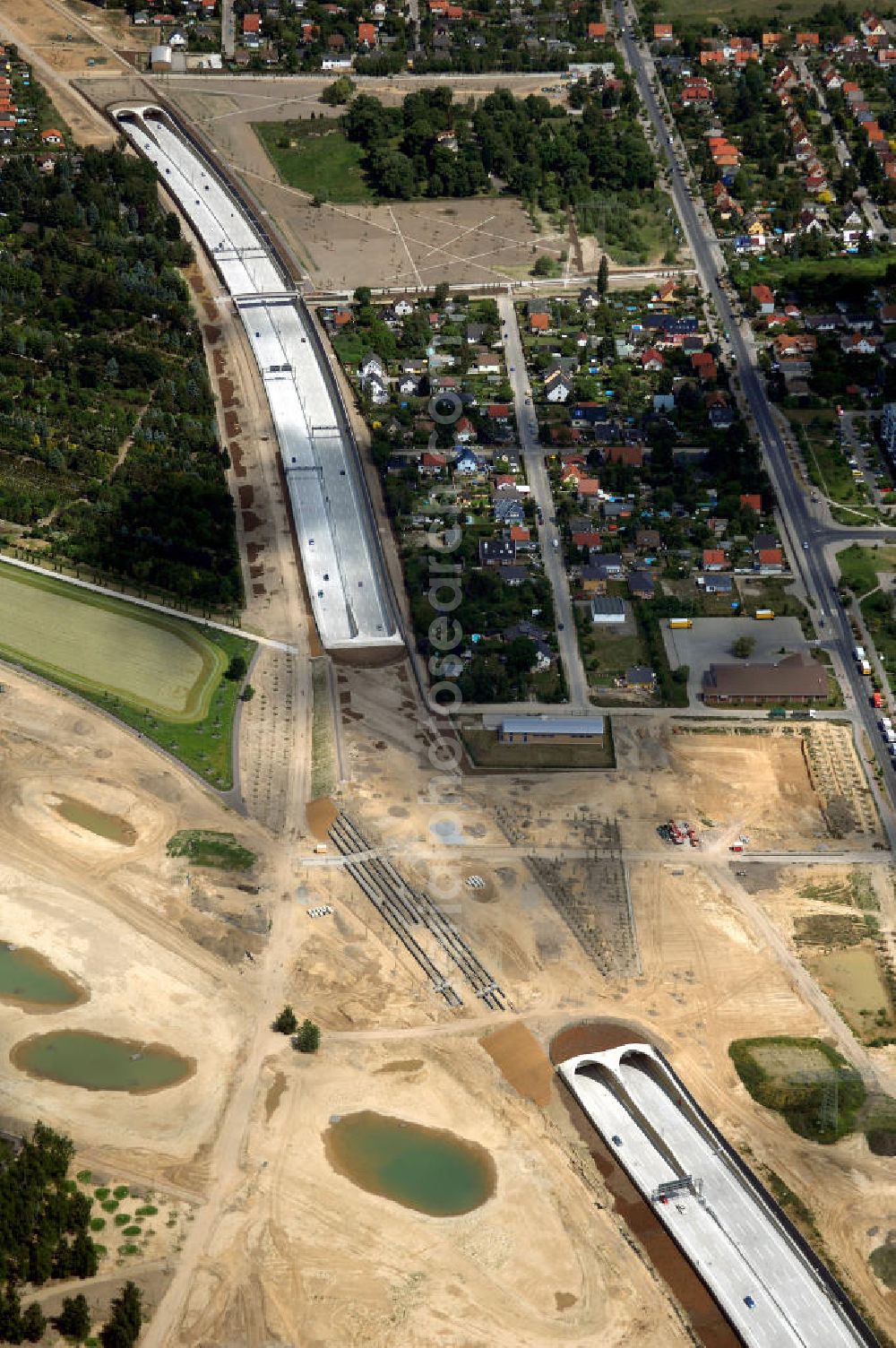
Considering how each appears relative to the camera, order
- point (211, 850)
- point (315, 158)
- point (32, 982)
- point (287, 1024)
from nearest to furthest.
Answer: point (287, 1024)
point (32, 982)
point (211, 850)
point (315, 158)

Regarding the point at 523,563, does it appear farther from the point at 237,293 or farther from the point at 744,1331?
the point at 744,1331

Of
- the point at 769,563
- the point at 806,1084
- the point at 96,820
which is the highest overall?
the point at 769,563

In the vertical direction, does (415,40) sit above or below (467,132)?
above

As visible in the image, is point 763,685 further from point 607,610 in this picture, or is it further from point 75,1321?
point 75,1321

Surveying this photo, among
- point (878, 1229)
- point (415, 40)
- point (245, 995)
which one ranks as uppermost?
point (415, 40)

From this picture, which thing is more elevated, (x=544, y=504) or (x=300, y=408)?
(x=300, y=408)

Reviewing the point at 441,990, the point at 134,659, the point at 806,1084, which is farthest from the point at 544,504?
the point at 806,1084

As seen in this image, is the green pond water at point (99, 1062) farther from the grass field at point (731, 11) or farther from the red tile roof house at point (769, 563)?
the grass field at point (731, 11)

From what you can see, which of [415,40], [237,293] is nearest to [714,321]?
[237,293]
